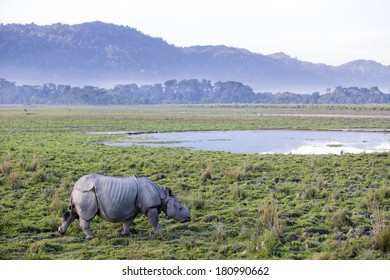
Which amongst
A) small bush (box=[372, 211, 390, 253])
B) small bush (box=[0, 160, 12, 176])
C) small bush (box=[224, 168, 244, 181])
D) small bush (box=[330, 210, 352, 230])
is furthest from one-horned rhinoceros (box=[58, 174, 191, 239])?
small bush (box=[0, 160, 12, 176])

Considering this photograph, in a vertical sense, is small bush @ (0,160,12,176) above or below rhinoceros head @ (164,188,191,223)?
below

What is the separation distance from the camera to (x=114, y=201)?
9656mm

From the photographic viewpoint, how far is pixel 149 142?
32.9 meters

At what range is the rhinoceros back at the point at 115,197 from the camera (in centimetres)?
962

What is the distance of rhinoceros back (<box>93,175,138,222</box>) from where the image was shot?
962cm

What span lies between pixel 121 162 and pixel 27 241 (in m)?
11.2

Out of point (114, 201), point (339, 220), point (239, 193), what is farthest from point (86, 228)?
point (239, 193)

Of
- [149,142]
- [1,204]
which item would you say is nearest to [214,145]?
[149,142]

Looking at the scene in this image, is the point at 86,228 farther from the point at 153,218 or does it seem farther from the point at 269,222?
the point at 269,222

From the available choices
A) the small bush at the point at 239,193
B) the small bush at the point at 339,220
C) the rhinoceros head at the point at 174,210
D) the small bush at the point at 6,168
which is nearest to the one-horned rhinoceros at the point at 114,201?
the rhinoceros head at the point at 174,210

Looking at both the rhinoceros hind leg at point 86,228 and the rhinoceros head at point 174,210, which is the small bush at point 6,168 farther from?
the rhinoceros head at point 174,210

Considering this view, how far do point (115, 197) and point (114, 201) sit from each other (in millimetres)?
77

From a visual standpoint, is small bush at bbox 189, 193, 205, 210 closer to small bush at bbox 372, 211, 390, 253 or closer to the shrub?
the shrub

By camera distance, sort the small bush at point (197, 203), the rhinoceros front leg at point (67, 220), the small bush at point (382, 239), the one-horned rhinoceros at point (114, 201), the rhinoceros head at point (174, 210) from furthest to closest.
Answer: the small bush at point (197, 203)
the rhinoceros head at point (174, 210)
the rhinoceros front leg at point (67, 220)
the one-horned rhinoceros at point (114, 201)
the small bush at point (382, 239)
